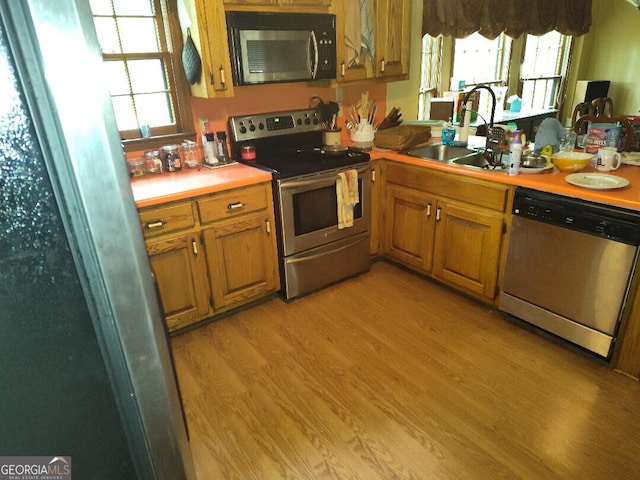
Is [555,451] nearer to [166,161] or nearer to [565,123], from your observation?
[166,161]

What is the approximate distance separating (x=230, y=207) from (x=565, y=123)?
564 centimetres

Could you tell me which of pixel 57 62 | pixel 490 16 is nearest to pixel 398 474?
pixel 57 62

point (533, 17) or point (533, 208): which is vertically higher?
point (533, 17)

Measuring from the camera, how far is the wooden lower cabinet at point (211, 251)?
87.3 inches

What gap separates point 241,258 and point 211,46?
3.98ft

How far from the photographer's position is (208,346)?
7.82 ft

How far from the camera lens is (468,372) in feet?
6.97

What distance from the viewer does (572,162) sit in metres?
2.27

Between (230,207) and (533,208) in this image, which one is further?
(230,207)

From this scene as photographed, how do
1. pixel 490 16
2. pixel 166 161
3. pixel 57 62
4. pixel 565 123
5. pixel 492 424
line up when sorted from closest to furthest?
pixel 57 62, pixel 492 424, pixel 166 161, pixel 490 16, pixel 565 123

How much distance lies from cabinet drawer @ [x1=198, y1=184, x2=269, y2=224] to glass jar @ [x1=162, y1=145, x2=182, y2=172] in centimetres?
45

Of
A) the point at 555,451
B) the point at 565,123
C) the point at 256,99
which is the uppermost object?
the point at 256,99

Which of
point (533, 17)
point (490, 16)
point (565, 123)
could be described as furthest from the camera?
point (565, 123)

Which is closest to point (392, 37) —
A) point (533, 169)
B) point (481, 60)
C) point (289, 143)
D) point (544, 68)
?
point (289, 143)
